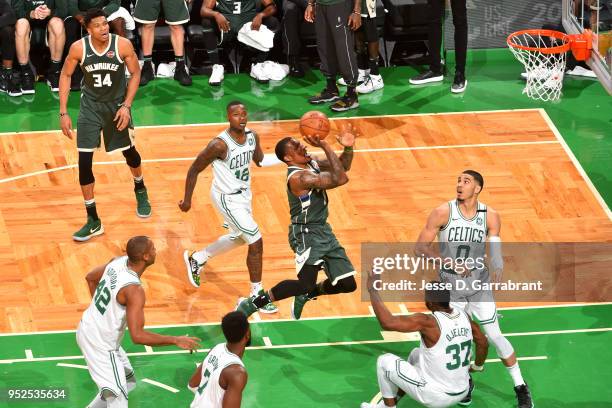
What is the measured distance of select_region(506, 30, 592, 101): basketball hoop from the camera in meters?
14.8

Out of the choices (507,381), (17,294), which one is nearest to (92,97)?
(17,294)

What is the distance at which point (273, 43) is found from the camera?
53.3ft

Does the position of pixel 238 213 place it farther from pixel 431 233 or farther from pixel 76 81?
pixel 76 81

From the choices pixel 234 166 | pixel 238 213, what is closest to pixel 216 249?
pixel 238 213

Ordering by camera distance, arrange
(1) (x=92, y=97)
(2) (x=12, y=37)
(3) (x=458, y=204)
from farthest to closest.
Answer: (2) (x=12, y=37) → (1) (x=92, y=97) → (3) (x=458, y=204)

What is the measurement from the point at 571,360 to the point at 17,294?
5.16 meters

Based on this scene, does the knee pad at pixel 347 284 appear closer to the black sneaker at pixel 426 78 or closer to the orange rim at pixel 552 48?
the orange rim at pixel 552 48

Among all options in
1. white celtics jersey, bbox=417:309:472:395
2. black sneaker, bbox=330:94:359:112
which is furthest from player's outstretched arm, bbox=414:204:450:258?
black sneaker, bbox=330:94:359:112

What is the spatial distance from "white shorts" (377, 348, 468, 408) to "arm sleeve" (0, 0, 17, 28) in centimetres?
863

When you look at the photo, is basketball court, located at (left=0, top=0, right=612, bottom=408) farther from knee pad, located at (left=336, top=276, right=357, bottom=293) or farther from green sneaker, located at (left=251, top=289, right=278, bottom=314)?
knee pad, located at (left=336, top=276, right=357, bottom=293)

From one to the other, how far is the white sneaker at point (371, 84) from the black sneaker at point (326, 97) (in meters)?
0.48

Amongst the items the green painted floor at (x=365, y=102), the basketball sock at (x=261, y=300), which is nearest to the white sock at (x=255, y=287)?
the basketball sock at (x=261, y=300)

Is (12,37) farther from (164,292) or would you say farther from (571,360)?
(571,360)

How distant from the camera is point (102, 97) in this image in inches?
474
